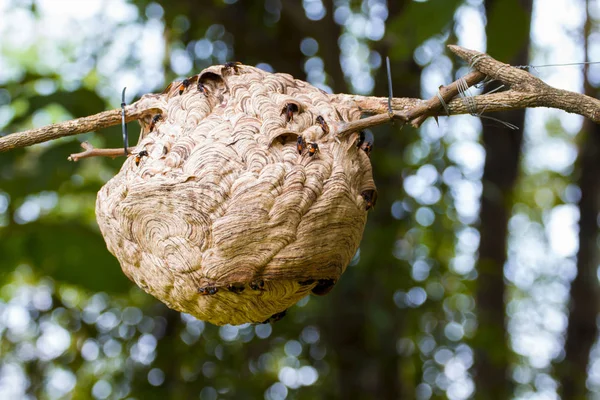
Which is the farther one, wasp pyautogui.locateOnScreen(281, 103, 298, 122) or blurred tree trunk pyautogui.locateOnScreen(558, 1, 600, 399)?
blurred tree trunk pyautogui.locateOnScreen(558, 1, 600, 399)

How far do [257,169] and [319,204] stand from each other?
0.62 ft


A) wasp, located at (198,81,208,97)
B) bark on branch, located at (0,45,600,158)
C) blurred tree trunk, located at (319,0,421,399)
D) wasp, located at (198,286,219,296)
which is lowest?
blurred tree trunk, located at (319,0,421,399)

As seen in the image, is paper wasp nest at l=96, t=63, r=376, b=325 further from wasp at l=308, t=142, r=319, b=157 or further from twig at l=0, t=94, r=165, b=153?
twig at l=0, t=94, r=165, b=153

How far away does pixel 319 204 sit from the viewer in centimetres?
199

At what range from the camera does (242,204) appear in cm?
192

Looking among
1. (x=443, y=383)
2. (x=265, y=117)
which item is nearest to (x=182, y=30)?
(x=443, y=383)

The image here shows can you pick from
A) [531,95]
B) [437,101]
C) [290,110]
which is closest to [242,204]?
[290,110]

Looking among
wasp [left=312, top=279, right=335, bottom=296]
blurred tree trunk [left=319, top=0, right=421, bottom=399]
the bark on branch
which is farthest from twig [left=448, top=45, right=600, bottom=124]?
blurred tree trunk [left=319, top=0, right=421, bottom=399]

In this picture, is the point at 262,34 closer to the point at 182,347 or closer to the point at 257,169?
the point at 182,347

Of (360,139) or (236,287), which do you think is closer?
(236,287)

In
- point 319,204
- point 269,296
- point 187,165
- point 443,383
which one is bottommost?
point 443,383

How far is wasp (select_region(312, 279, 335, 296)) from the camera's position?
2068 millimetres

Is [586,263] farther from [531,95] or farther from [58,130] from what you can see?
[58,130]

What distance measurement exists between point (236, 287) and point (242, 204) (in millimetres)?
214
